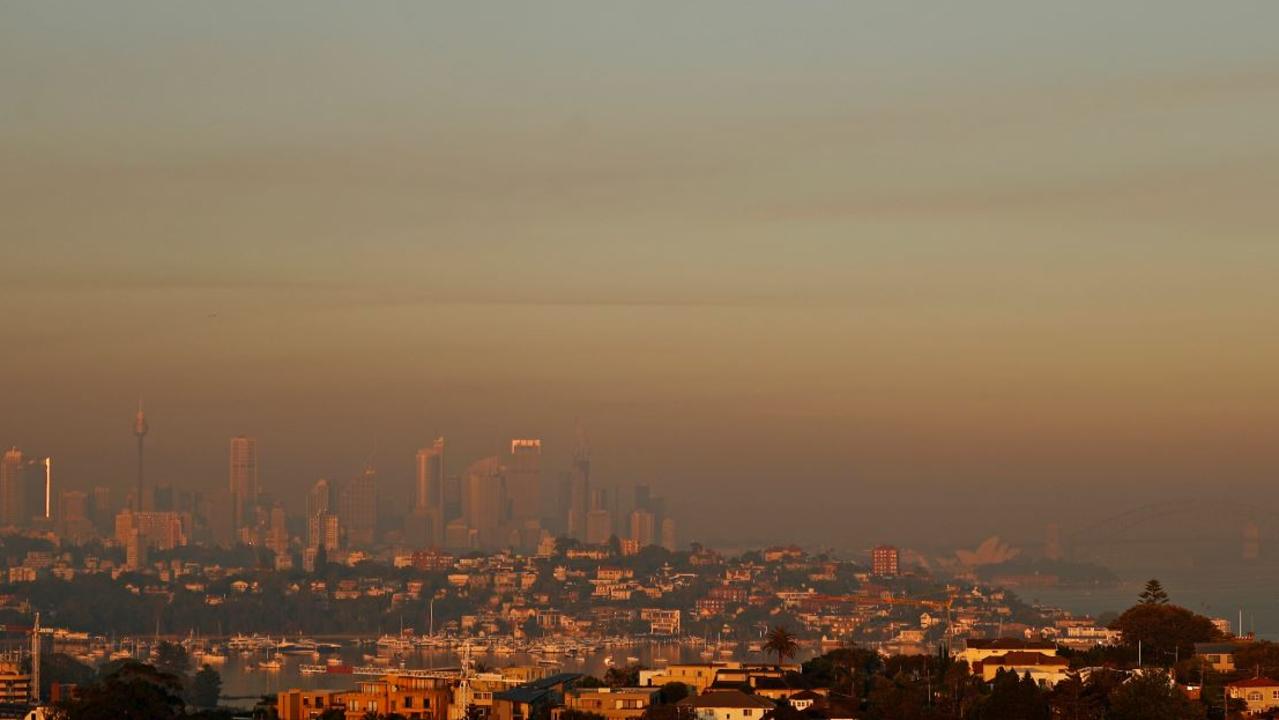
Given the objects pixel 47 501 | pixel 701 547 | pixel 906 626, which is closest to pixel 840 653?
pixel 906 626

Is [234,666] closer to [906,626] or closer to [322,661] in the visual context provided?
[322,661]

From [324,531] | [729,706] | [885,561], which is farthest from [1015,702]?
[324,531]

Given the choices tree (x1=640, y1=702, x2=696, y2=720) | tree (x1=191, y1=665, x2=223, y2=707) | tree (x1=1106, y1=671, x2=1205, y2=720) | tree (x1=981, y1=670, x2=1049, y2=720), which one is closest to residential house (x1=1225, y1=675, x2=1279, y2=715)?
tree (x1=1106, y1=671, x2=1205, y2=720)

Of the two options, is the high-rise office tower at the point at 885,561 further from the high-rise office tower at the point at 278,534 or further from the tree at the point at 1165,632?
the tree at the point at 1165,632

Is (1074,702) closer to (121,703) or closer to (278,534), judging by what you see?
(121,703)

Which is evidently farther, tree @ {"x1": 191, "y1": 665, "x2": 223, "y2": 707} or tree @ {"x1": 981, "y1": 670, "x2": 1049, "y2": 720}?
tree @ {"x1": 191, "y1": 665, "x2": 223, "y2": 707}

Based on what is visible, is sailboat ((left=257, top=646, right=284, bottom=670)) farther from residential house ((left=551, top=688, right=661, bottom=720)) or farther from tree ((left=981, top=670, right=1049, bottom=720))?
tree ((left=981, top=670, right=1049, bottom=720))
